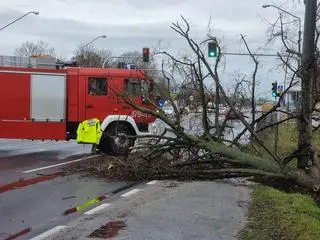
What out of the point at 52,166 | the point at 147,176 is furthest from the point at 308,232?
the point at 52,166

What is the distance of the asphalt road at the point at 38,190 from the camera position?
8445 millimetres

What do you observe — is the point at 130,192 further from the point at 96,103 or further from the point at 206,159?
the point at 96,103

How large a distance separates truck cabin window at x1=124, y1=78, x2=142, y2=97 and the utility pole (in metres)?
8.67

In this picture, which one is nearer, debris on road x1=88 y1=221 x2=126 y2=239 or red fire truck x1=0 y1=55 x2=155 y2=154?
debris on road x1=88 y1=221 x2=126 y2=239

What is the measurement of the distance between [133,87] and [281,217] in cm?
1083

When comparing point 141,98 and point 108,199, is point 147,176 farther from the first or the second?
point 141,98

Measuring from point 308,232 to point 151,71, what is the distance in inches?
465

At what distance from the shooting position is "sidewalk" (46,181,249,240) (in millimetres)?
7509

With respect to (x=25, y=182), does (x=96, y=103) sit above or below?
above

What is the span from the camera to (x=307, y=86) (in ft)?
30.6

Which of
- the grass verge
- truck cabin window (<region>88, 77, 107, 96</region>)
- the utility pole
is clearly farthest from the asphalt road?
the utility pole

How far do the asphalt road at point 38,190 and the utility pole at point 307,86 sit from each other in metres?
3.81

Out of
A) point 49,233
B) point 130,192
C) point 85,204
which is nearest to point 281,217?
point 49,233

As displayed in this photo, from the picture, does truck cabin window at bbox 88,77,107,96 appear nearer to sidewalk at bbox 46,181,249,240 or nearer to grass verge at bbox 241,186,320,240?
sidewalk at bbox 46,181,249,240
